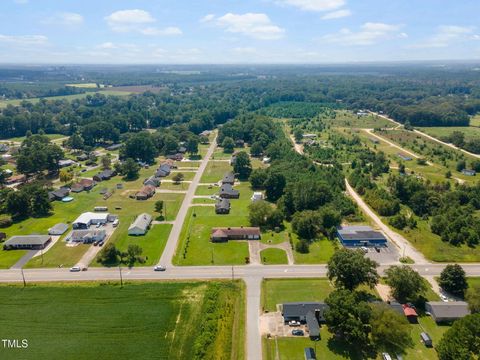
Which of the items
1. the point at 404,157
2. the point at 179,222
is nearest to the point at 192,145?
the point at 179,222

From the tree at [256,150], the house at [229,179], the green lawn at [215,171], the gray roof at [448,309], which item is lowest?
the gray roof at [448,309]

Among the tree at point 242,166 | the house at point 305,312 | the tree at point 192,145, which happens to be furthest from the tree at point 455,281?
the tree at point 192,145

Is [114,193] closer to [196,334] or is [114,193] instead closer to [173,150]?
[173,150]

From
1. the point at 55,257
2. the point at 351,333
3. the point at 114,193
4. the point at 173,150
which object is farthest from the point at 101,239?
the point at 173,150

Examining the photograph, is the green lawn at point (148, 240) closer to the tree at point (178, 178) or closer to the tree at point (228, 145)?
the tree at point (178, 178)

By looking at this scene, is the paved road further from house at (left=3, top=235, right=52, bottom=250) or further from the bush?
the bush

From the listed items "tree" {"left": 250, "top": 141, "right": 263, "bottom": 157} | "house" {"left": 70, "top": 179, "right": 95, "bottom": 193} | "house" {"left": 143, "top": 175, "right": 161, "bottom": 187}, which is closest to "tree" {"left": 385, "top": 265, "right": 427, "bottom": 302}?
"house" {"left": 143, "top": 175, "right": 161, "bottom": 187}
